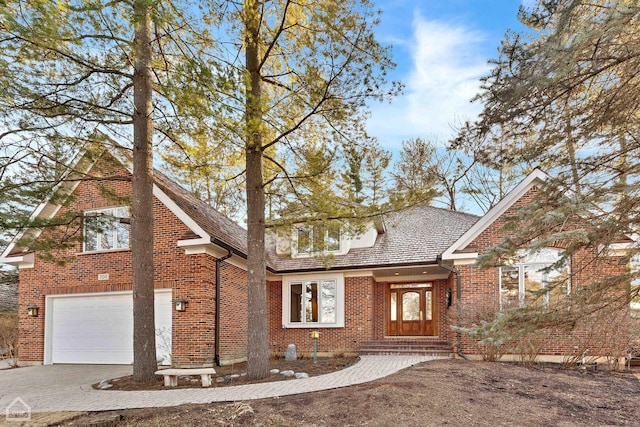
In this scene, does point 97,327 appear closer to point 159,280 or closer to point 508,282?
point 159,280

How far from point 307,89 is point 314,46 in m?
0.85

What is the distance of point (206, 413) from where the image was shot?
19.3 ft

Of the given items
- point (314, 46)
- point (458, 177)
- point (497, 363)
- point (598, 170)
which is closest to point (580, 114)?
point (598, 170)

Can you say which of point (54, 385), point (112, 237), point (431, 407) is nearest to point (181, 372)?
point (54, 385)

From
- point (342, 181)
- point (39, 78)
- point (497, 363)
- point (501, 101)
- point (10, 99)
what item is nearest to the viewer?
point (501, 101)

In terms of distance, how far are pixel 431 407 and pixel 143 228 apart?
6729mm

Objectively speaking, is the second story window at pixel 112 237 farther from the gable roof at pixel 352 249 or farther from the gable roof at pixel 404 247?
the gable roof at pixel 404 247

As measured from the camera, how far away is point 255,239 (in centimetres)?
933

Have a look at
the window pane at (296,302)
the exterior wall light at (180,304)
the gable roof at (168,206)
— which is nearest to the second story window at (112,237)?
the gable roof at (168,206)

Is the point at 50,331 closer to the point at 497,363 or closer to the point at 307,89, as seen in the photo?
the point at 307,89

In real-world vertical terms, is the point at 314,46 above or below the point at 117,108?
above

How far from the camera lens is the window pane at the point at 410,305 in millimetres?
15758

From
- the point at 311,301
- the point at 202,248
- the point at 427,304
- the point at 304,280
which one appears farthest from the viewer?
the point at 427,304

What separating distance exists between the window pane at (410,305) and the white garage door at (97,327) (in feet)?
28.0
